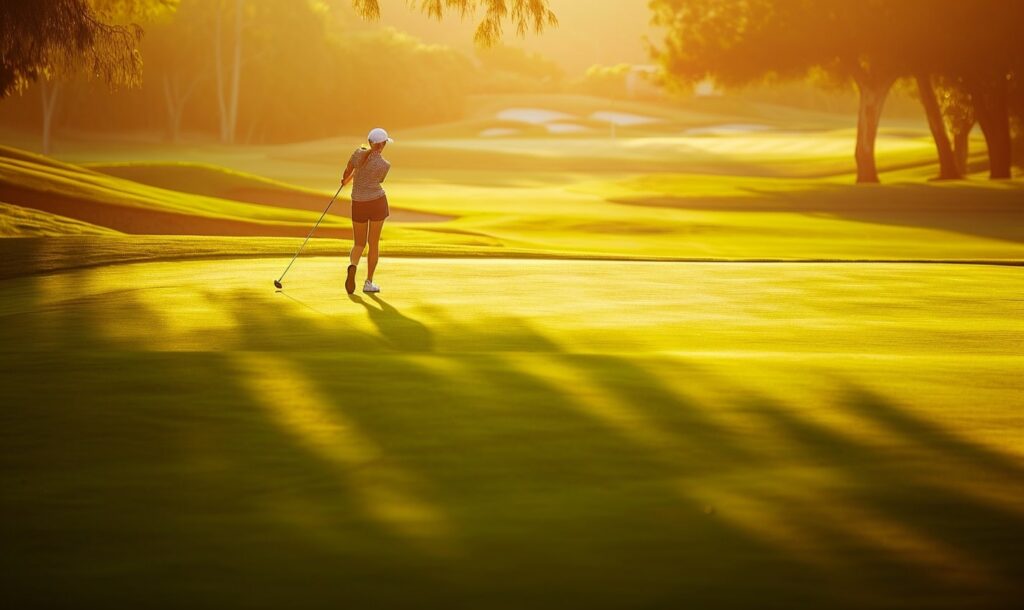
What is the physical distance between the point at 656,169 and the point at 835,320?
5930 centimetres

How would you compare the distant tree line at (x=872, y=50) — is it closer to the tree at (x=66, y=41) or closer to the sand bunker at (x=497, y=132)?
the tree at (x=66, y=41)

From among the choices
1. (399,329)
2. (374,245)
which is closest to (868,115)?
(374,245)

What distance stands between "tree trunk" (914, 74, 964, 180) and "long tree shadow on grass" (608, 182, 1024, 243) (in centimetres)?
561

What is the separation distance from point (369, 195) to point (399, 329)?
3.53m

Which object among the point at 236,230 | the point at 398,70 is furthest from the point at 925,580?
the point at 398,70

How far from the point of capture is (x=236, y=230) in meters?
27.7

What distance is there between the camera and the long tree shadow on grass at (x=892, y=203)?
37438mm

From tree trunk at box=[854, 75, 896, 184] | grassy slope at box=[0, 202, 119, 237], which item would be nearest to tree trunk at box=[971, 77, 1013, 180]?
tree trunk at box=[854, 75, 896, 184]

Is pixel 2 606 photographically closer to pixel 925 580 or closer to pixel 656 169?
pixel 925 580

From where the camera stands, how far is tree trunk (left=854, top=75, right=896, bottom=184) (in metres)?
49.2

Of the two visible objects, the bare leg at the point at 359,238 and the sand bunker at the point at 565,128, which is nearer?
the bare leg at the point at 359,238

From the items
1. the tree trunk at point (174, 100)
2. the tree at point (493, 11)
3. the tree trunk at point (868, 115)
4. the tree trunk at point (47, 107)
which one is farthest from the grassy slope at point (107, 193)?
the tree trunk at point (174, 100)

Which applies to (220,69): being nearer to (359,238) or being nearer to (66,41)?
(66,41)

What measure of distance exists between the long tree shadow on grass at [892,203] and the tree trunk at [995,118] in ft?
17.7
